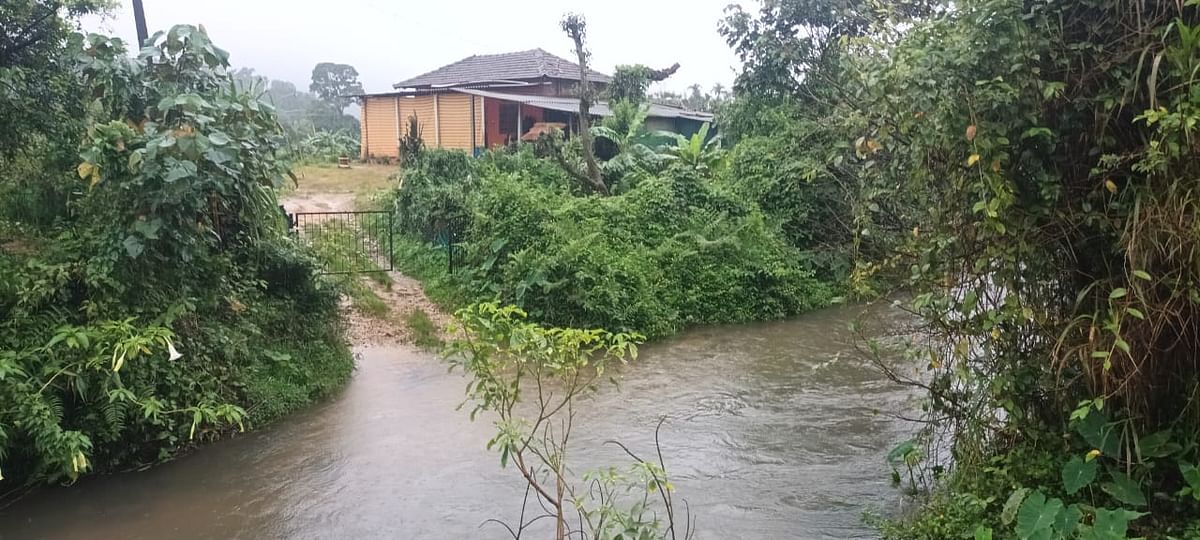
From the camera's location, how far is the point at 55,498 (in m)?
5.60

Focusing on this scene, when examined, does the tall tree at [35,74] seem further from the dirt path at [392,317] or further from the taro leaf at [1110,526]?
the taro leaf at [1110,526]

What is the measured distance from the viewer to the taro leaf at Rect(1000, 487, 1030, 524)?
3827mm

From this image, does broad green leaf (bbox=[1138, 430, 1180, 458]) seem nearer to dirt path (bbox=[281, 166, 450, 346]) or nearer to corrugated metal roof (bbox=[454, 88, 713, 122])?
dirt path (bbox=[281, 166, 450, 346])

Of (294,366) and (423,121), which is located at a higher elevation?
(423,121)

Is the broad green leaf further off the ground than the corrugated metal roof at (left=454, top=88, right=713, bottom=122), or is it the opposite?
the corrugated metal roof at (left=454, top=88, right=713, bottom=122)

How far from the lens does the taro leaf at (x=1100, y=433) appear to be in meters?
3.86

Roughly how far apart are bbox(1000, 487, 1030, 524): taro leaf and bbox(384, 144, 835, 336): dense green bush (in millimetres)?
6400

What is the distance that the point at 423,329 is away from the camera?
1031 cm

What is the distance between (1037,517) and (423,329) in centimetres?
795

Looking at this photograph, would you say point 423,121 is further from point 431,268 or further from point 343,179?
point 431,268

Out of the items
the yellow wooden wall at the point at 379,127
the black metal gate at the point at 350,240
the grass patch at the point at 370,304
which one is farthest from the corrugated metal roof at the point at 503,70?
the grass patch at the point at 370,304

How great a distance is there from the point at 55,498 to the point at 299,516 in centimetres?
177

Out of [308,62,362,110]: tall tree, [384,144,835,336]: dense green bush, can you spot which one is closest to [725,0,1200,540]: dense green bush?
[384,144,835,336]: dense green bush

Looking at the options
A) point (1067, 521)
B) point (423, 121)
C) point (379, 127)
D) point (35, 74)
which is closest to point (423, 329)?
point (35, 74)
